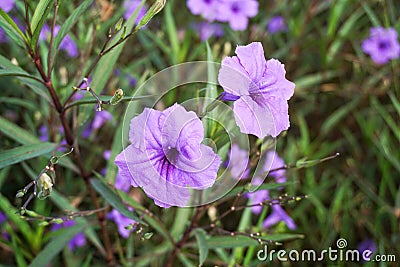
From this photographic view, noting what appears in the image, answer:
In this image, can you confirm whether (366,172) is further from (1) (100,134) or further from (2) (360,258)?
(1) (100,134)

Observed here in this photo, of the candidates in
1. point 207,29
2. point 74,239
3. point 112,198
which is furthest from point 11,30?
point 207,29

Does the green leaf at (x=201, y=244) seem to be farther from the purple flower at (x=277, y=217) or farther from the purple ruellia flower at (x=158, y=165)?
the purple flower at (x=277, y=217)

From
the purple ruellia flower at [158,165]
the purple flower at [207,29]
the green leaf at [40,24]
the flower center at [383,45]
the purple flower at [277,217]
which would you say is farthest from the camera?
the flower center at [383,45]

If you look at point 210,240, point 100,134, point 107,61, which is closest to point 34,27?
point 107,61

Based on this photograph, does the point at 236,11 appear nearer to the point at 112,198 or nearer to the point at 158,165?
the point at 112,198

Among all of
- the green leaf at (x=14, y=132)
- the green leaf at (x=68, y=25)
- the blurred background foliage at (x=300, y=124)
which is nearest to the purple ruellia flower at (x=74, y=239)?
the blurred background foliage at (x=300, y=124)

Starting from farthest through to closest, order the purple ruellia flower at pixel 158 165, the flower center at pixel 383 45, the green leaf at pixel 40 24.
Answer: the flower center at pixel 383 45 → the green leaf at pixel 40 24 → the purple ruellia flower at pixel 158 165

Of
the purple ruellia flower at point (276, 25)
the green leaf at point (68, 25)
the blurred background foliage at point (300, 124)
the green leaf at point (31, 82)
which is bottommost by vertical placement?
the green leaf at point (31, 82)

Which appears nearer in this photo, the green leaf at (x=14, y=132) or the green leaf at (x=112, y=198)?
the green leaf at (x=112, y=198)
